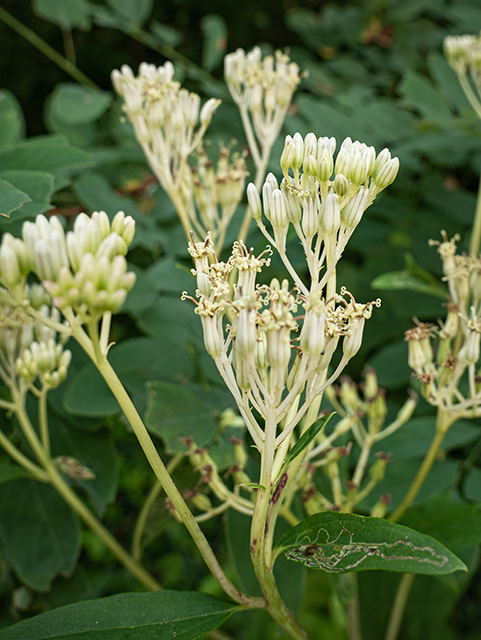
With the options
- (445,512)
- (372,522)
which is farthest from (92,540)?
(372,522)

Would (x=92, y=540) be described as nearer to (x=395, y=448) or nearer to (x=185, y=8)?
(x=395, y=448)

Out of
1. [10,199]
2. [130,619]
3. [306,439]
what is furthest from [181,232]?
[130,619]

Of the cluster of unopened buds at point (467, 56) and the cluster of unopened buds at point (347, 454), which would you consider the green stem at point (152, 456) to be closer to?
the cluster of unopened buds at point (347, 454)

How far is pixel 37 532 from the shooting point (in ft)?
4.20

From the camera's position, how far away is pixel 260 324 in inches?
29.6

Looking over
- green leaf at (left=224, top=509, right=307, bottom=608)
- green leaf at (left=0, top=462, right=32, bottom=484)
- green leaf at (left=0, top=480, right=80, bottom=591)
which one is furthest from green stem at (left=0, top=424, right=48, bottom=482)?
green leaf at (left=224, top=509, right=307, bottom=608)

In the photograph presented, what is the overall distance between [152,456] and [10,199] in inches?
18.8

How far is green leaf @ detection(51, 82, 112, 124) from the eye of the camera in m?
1.75

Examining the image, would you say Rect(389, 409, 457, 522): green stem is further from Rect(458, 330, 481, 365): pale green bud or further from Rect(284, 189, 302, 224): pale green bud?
Rect(284, 189, 302, 224): pale green bud

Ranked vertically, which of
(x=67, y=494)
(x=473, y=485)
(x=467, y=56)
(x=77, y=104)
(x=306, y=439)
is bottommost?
(x=67, y=494)

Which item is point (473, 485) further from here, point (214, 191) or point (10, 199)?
point (10, 199)

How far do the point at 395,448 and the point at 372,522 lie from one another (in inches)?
30.4

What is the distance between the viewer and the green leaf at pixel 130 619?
0.78m

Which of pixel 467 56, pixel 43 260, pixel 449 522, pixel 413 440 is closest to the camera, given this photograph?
pixel 43 260
